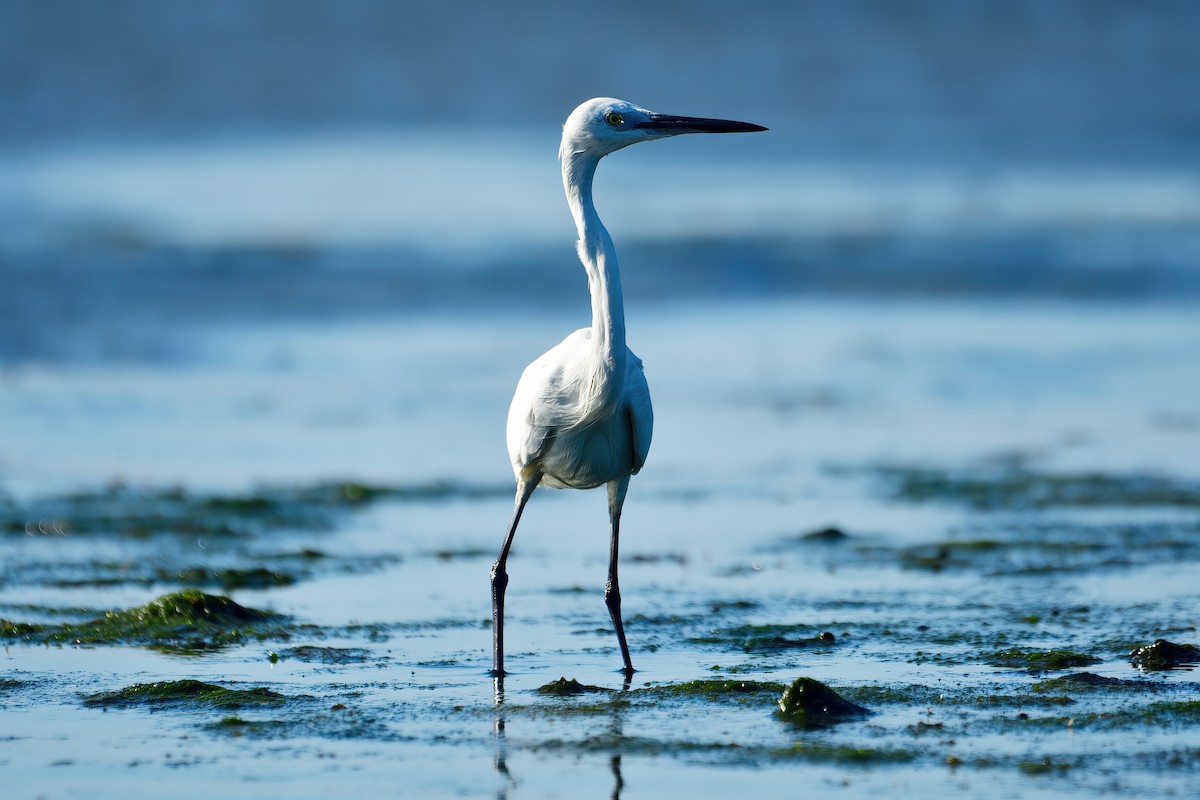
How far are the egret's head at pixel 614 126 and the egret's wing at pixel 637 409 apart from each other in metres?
0.94

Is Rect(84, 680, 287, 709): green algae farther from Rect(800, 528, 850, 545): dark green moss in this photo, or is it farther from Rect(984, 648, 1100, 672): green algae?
Rect(800, 528, 850, 545): dark green moss

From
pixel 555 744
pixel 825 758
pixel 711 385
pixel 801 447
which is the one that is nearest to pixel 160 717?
pixel 555 744

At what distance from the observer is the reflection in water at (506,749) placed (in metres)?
4.93

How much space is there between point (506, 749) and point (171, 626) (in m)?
2.59

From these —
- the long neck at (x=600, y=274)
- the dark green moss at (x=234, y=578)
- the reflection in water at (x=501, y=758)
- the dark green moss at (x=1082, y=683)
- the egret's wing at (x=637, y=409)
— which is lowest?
the reflection in water at (x=501, y=758)

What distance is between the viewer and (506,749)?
536 centimetres

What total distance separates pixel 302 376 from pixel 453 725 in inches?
449

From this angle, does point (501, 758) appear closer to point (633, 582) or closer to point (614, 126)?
point (614, 126)

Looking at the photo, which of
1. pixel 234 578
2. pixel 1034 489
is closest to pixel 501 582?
pixel 234 578

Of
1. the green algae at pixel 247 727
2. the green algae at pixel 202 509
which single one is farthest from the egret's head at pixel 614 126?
the green algae at pixel 202 509

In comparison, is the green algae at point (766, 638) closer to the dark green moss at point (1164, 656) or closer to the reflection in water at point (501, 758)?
the dark green moss at point (1164, 656)

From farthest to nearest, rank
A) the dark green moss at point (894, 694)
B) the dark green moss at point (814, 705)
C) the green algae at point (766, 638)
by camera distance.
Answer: the green algae at point (766, 638), the dark green moss at point (894, 694), the dark green moss at point (814, 705)

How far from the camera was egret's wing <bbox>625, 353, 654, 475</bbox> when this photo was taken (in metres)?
6.88

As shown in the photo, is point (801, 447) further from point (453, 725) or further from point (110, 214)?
point (110, 214)
